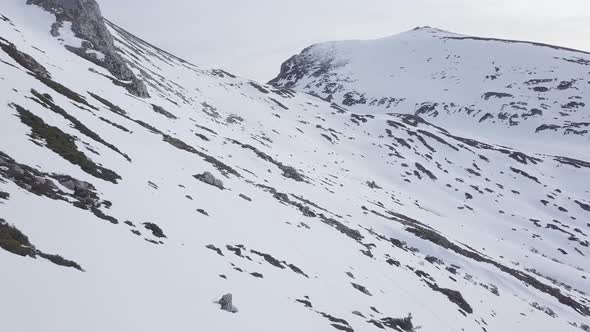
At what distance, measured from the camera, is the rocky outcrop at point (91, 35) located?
52250 millimetres

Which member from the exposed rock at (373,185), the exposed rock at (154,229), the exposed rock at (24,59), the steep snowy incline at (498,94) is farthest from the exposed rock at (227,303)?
the steep snowy incline at (498,94)

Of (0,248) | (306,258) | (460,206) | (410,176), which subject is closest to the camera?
(0,248)

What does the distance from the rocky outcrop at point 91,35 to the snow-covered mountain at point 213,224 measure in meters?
0.24

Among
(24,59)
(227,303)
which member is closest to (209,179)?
(24,59)

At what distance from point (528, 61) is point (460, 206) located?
134 meters

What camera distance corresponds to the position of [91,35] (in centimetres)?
5641

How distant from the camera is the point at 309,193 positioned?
50938mm

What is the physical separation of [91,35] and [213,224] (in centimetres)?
4249

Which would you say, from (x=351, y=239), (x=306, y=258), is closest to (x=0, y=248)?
(x=306, y=258)

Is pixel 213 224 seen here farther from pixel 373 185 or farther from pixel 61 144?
pixel 373 185

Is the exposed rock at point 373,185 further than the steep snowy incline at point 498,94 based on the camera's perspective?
No

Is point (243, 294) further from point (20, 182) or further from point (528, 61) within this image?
point (528, 61)

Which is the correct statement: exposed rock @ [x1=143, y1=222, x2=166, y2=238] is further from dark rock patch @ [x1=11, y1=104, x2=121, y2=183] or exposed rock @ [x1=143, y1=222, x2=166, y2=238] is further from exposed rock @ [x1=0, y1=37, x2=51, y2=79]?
exposed rock @ [x1=0, y1=37, x2=51, y2=79]

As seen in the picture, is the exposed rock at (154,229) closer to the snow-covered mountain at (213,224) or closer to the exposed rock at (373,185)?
the snow-covered mountain at (213,224)
